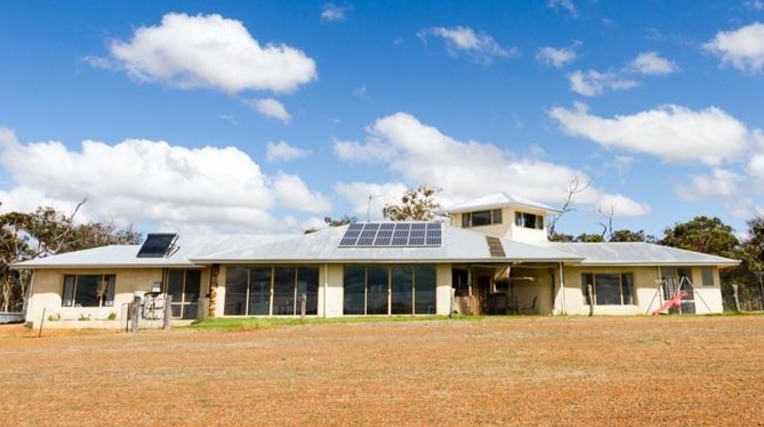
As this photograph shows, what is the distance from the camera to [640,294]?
2472cm

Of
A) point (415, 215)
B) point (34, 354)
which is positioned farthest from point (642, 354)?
point (415, 215)

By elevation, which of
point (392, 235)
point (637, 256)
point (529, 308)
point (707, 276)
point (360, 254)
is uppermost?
point (392, 235)

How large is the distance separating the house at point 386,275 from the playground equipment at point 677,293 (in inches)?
1.7

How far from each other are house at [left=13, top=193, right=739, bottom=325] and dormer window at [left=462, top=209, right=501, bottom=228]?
8 centimetres

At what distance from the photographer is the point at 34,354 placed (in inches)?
492

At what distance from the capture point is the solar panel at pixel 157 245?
25812 mm

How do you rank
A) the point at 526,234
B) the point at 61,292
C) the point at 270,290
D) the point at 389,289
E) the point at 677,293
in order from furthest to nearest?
the point at 526,234 → the point at 61,292 → the point at 677,293 → the point at 270,290 → the point at 389,289

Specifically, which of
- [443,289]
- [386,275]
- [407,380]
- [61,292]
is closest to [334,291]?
[386,275]

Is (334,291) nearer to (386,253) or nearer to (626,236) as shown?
(386,253)

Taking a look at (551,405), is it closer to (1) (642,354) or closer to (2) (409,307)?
(1) (642,354)

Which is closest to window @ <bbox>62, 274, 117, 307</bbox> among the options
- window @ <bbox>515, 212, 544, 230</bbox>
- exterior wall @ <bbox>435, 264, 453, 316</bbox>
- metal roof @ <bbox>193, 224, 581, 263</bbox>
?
metal roof @ <bbox>193, 224, 581, 263</bbox>

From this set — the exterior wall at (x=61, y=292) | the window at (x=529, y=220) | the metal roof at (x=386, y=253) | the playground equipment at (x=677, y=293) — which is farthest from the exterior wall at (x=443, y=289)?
the exterior wall at (x=61, y=292)

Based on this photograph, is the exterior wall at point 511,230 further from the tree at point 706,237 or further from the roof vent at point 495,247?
the tree at point 706,237

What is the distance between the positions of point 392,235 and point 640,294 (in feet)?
35.7
